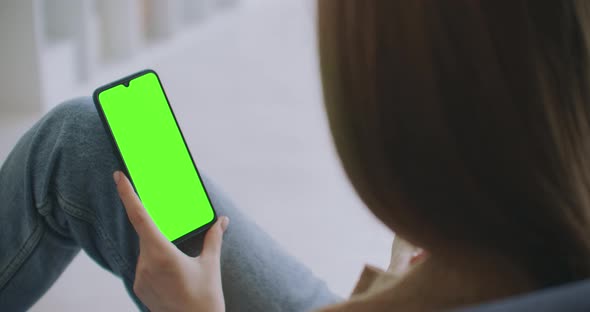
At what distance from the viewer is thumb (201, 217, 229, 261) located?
70 cm

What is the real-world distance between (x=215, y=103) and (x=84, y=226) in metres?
1.31

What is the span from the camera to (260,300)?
2.42 feet

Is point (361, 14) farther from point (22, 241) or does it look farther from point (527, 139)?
point (22, 241)

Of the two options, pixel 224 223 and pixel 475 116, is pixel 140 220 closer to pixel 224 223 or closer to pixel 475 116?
pixel 224 223

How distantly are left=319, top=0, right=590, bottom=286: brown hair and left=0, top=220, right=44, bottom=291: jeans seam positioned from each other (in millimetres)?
426

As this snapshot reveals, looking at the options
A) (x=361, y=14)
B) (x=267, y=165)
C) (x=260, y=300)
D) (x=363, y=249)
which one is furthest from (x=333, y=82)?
(x=267, y=165)

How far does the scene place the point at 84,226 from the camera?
0.77 metres

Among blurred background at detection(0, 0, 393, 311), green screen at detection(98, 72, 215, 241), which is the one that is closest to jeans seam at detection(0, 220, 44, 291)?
green screen at detection(98, 72, 215, 241)

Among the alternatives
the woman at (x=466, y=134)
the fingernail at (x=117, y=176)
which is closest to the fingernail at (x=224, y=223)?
the fingernail at (x=117, y=176)

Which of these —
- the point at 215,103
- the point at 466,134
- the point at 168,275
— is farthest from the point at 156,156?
the point at 215,103

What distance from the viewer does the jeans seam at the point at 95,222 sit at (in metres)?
0.76

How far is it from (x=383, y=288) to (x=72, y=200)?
0.37 meters

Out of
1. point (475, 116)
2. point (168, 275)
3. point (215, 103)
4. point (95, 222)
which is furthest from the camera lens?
point (215, 103)

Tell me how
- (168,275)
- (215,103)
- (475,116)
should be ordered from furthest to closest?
(215,103)
(168,275)
(475,116)
